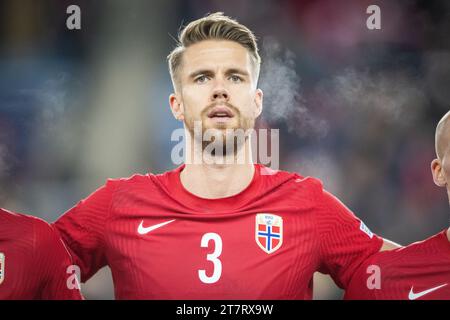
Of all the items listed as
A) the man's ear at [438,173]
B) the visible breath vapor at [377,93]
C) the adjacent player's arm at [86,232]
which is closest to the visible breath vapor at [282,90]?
the visible breath vapor at [377,93]

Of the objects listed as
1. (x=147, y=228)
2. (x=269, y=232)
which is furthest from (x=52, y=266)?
(x=269, y=232)

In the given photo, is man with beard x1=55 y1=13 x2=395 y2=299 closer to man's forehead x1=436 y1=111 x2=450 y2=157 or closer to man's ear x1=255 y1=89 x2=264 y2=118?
man's ear x1=255 y1=89 x2=264 y2=118

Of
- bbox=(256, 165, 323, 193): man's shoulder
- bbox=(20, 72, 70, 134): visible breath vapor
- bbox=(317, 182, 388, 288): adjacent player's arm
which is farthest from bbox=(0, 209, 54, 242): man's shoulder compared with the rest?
bbox=(317, 182, 388, 288): adjacent player's arm

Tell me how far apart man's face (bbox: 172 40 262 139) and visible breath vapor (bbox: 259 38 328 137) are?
30 centimetres

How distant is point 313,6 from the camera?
344 cm

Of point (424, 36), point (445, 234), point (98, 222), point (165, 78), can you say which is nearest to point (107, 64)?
point (165, 78)

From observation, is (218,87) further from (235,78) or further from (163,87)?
(163,87)

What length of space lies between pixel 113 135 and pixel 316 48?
4.19ft

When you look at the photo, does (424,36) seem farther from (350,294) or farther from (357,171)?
(350,294)

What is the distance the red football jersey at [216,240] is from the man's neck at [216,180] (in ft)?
0.12

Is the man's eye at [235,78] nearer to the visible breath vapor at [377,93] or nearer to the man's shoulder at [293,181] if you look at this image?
the man's shoulder at [293,181]

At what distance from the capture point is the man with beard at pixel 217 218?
2.65 metres
